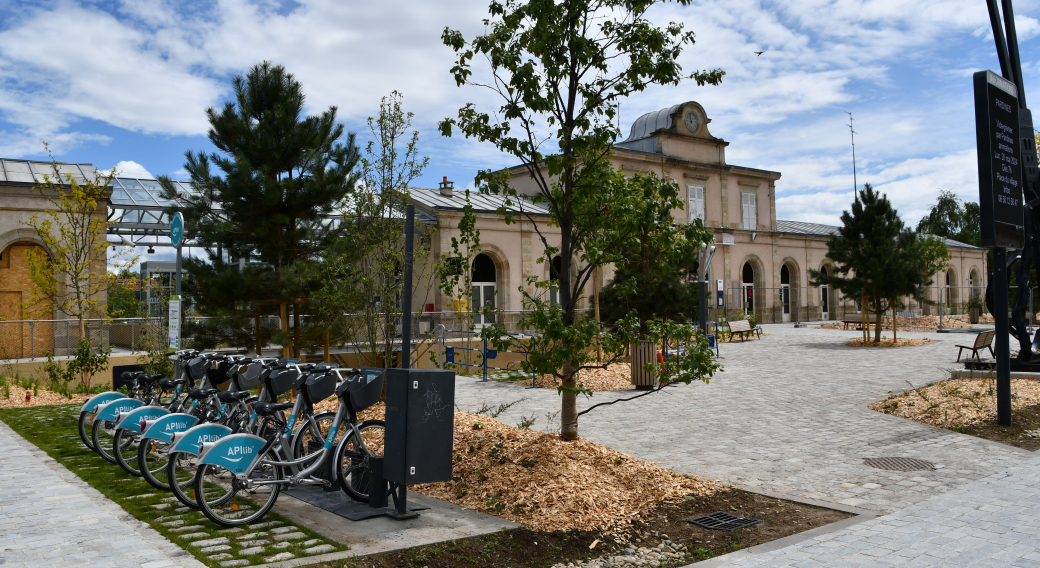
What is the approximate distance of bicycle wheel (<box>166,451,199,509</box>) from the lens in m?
5.60

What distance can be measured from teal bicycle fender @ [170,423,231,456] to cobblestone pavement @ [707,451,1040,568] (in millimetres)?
3873

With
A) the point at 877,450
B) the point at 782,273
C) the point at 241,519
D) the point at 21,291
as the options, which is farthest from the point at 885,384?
the point at 782,273

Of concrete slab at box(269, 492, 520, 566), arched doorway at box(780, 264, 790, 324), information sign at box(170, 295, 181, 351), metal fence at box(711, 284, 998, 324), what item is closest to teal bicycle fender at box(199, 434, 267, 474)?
concrete slab at box(269, 492, 520, 566)

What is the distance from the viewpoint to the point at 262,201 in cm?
1412

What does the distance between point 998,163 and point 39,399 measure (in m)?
16.5

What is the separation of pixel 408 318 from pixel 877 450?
5764 mm

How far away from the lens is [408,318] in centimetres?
564

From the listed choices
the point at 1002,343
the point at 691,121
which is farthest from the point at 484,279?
the point at 1002,343

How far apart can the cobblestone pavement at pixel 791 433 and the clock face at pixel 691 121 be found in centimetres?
2425

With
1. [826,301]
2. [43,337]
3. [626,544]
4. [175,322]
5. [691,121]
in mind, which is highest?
[691,121]

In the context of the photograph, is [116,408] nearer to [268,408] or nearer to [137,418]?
[137,418]

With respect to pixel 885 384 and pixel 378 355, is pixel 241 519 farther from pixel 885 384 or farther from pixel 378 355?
pixel 885 384

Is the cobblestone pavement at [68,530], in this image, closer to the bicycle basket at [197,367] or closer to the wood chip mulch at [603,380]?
the bicycle basket at [197,367]

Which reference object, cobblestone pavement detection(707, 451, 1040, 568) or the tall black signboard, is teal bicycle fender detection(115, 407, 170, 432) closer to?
cobblestone pavement detection(707, 451, 1040, 568)
